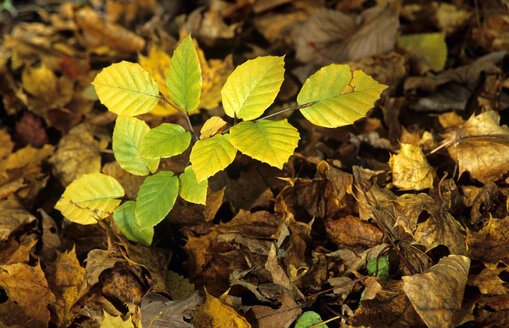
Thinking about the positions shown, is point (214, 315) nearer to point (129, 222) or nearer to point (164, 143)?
point (129, 222)

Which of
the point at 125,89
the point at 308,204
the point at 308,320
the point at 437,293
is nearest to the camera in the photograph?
the point at 437,293

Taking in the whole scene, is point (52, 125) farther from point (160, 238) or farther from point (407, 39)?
point (407, 39)

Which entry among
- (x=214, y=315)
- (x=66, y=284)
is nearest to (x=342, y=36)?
(x=214, y=315)

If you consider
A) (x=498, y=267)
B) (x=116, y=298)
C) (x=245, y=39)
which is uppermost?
(x=245, y=39)

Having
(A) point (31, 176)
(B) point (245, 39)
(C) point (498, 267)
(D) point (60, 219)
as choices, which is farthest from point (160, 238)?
(B) point (245, 39)

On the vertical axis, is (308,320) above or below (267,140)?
below

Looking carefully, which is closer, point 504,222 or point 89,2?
point 504,222

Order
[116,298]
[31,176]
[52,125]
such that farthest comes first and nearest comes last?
[52,125], [31,176], [116,298]
